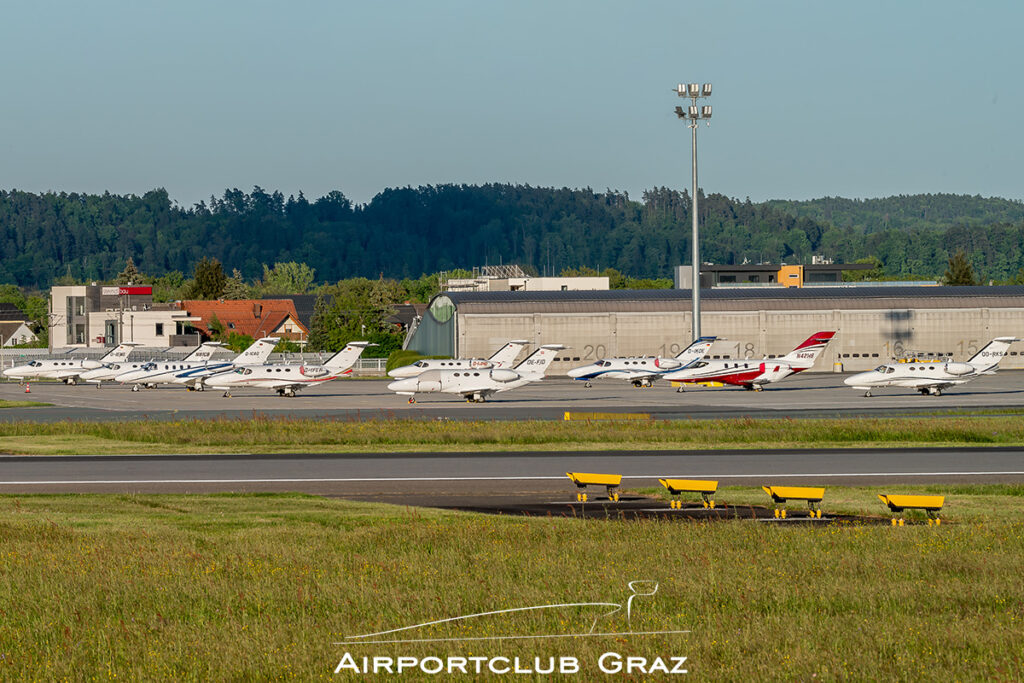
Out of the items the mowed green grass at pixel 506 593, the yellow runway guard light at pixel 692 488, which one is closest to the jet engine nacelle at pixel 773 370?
the yellow runway guard light at pixel 692 488

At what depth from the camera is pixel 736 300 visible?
110312 mm

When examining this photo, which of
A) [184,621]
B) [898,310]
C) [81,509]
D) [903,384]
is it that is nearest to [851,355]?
[898,310]

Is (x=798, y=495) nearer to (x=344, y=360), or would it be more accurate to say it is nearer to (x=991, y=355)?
(x=344, y=360)

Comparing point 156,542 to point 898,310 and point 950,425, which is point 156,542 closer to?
point 950,425

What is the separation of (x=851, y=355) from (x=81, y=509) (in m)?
93.1

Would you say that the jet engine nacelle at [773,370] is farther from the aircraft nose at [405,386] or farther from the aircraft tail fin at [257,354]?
the aircraft tail fin at [257,354]

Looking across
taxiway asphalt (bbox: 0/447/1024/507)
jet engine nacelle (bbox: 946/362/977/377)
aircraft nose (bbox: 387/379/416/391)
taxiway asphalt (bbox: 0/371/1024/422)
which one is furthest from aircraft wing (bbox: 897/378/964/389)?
taxiway asphalt (bbox: 0/447/1024/507)

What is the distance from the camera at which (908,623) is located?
15242mm

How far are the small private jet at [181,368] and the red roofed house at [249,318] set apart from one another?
72722 mm

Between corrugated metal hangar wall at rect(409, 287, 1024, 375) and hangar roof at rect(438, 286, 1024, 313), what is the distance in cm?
10

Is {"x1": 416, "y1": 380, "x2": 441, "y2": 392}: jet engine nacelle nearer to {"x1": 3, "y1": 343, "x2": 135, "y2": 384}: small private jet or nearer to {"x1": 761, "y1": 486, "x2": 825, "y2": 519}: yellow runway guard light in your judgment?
{"x1": 3, "y1": 343, "x2": 135, "y2": 384}: small private jet

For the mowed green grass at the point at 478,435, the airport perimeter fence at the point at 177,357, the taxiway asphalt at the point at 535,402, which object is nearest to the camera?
the mowed green grass at the point at 478,435

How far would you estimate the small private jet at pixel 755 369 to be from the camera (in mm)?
77625

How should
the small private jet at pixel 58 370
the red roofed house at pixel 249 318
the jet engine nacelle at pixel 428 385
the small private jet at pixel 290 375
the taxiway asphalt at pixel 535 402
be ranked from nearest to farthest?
the taxiway asphalt at pixel 535 402, the jet engine nacelle at pixel 428 385, the small private jet at pixel 290 375, the small private jet at pixel 58 370, the red roofed house at pixel 249 318
